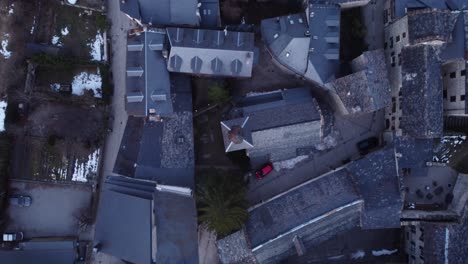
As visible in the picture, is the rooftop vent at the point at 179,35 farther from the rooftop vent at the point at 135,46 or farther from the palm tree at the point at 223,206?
the palm tree at the point at 223,206

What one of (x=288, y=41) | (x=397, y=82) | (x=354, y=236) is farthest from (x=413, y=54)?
(x=354, y=236)

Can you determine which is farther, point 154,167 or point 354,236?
point 354,236

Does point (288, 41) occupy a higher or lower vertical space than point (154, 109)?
higher

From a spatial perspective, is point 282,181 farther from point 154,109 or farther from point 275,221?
point 154,109

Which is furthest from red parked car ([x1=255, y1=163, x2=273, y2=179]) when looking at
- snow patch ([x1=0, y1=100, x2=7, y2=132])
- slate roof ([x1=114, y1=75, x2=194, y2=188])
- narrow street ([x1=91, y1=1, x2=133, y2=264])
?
snow patch ([x1=0, y1=100, x2=7, y2=132])

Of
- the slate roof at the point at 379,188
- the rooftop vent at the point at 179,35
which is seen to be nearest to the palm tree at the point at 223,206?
the slate roof at the point at 379,188

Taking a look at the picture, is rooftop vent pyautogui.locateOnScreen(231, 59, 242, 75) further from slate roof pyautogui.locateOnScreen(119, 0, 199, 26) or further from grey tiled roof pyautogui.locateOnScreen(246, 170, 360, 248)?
grey tiled roof pyautogui.locateOnScreen(246, 170, 360, 248)
